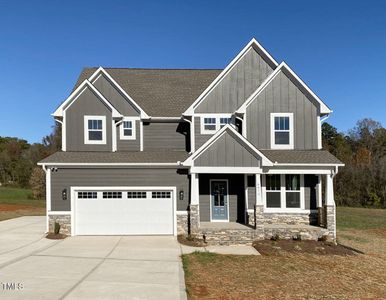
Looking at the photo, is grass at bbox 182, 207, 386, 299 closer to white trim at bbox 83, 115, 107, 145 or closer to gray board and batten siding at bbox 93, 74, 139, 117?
white trim at bbox 83, 115, 107, 145

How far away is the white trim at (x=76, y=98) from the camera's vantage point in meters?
19.6

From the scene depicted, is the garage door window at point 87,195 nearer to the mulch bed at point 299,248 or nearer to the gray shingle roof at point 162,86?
the gray shingle roof at point 162,86

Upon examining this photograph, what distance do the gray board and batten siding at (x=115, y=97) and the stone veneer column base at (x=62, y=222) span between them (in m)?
6.55

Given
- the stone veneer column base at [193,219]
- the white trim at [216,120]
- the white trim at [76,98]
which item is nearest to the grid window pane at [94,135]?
the white trim at [76,98]

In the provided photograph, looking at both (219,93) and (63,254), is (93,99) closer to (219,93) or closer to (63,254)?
(219,93)

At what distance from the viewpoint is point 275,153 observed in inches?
747

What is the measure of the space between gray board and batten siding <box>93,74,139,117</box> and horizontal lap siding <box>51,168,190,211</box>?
415 cm

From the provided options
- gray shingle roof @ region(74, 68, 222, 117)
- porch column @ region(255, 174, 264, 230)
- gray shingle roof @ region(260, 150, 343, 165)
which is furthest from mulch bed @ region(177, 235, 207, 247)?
gray shingle roof @ region(74, 68, 222, 117)

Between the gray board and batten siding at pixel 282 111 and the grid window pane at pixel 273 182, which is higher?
the gray board and batten siding at pixel 282 111

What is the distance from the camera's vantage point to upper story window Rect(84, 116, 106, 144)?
65.2 feet

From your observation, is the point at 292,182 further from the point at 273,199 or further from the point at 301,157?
the point at 301,157

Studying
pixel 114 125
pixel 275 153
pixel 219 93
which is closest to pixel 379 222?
pixel 275 153

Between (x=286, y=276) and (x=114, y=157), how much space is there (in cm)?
1079

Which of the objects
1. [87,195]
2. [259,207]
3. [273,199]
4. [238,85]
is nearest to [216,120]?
[238,85]
